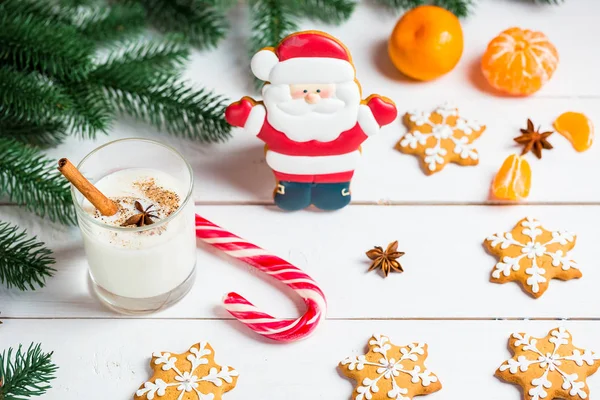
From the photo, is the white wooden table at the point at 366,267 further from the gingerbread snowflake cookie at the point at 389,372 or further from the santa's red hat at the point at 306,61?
the santa's red hat at the point at 306,61

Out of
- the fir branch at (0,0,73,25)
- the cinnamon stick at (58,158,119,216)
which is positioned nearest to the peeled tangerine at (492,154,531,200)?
the cinnamon stick at (58,158,119,216)

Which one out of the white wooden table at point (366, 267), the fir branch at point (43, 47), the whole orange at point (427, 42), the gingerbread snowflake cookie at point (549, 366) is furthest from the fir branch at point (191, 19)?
the gingerbread snowflake cookie at point (549, 366)

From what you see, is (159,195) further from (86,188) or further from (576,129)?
(576,129)

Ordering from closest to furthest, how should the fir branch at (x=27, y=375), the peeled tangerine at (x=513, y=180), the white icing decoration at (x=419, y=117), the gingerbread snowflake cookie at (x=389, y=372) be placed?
the fir branch at (x=27, y=375) → the gingerbread snowflake cookie at (x=389, y=372) → the peeled tangerine at (x=513, y=180) → the white icing decoration at (x=419, y=117)

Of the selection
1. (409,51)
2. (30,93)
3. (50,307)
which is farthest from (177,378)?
(409,51)

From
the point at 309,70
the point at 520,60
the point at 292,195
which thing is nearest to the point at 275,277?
the point at 292,195

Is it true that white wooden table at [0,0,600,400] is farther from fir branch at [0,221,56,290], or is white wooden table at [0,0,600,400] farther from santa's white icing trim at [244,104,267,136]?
santa's white icing trim at [244,104,267,136]
